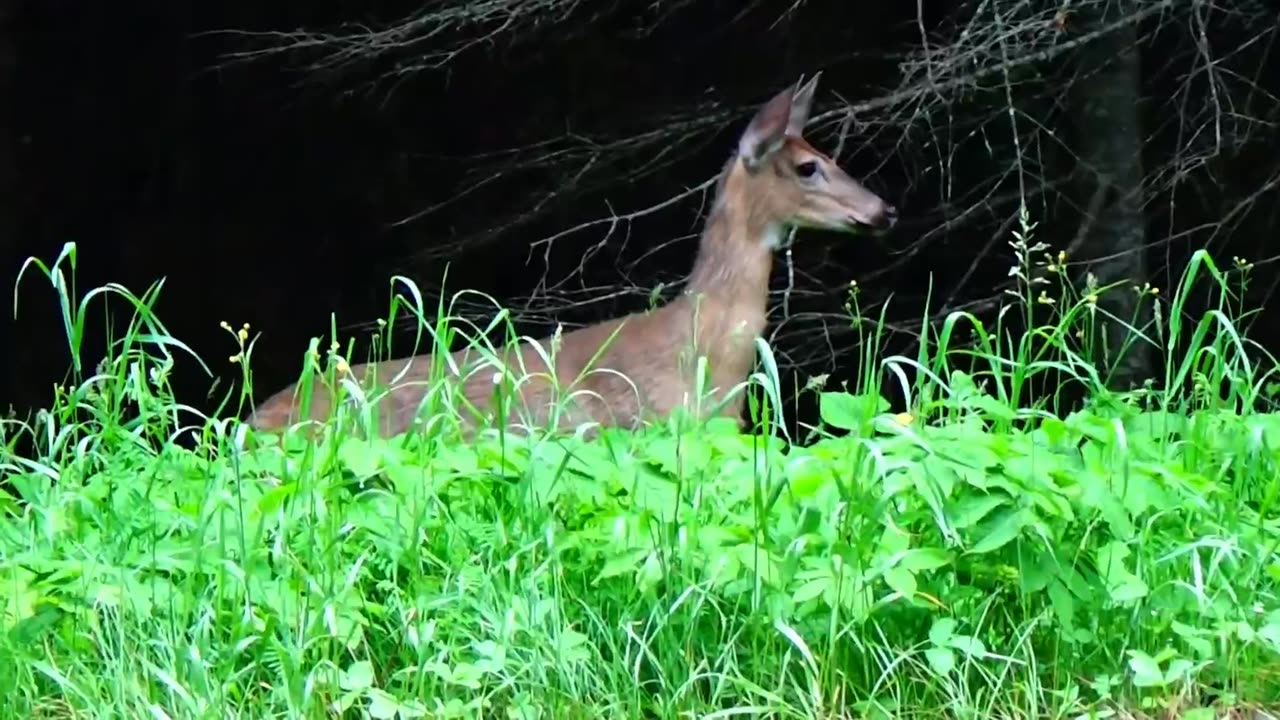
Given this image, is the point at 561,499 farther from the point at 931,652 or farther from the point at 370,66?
the point at 370,66


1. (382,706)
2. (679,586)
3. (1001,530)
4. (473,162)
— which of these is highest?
(1001,530)

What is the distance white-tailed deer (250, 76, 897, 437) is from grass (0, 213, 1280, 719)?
2.55 m

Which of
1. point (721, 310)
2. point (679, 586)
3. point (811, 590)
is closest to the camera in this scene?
point (811, 590)

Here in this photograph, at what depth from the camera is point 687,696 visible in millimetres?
3797

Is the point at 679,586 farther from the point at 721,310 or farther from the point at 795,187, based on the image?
the point at 795,187

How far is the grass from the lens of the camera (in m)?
3.79

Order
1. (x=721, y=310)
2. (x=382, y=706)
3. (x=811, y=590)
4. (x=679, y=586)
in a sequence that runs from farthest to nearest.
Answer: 1. (x=721, y=310)
2. (x=679, y=586)
3. (x=811, y=590)
4. (x=382, y=706)

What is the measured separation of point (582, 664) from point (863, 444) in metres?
0.67

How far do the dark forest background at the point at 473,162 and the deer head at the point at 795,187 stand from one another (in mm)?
1176

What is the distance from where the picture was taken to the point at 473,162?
1024 centimetres

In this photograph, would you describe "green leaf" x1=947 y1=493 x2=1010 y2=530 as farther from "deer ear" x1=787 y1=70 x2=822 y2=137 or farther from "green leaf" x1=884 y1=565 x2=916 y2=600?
"deer ear" x1=787 y1=70 x2=822 y2=137

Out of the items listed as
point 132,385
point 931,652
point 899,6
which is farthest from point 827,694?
point 899,6

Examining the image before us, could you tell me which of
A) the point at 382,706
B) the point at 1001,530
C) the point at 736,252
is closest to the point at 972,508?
the point at 1001,530

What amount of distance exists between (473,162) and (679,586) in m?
6.54
